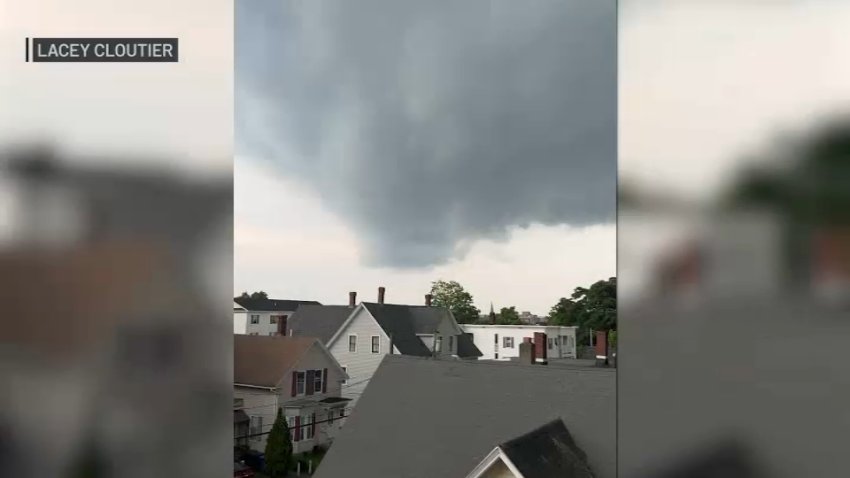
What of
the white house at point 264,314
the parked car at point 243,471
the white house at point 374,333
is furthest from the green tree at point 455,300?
the parked car at point 243,471

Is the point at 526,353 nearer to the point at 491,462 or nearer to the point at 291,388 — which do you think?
the point at 491,462

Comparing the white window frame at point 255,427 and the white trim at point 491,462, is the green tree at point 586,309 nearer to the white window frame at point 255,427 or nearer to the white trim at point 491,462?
the white trim at point 491,462

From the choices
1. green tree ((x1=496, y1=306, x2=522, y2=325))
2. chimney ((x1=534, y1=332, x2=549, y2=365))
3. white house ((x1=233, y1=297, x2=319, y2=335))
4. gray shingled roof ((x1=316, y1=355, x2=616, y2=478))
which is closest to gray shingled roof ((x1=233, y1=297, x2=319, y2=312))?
white house ((x1=233, y1=297, x2=319, y2=335))

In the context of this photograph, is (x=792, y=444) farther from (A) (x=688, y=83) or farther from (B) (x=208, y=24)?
(B) (x=208, y=24)

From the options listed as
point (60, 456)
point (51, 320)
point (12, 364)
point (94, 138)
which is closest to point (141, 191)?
point (94, 138)

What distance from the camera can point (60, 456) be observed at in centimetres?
100

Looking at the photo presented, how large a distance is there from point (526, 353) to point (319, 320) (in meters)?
0.69

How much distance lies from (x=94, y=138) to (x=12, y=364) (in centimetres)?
48

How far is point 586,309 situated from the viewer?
1446 mm

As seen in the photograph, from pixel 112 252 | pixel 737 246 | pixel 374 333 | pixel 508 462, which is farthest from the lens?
pixel 374 333

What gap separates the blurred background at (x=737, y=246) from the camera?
0.87 metres

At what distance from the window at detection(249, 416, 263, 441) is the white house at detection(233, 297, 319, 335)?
24cm

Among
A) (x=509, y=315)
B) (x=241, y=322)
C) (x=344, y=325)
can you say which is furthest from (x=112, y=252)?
(x=509, y=315)

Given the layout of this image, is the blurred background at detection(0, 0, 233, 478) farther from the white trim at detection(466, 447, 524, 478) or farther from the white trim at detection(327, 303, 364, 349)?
the white trim at detection(466, 447, 524, 478)
